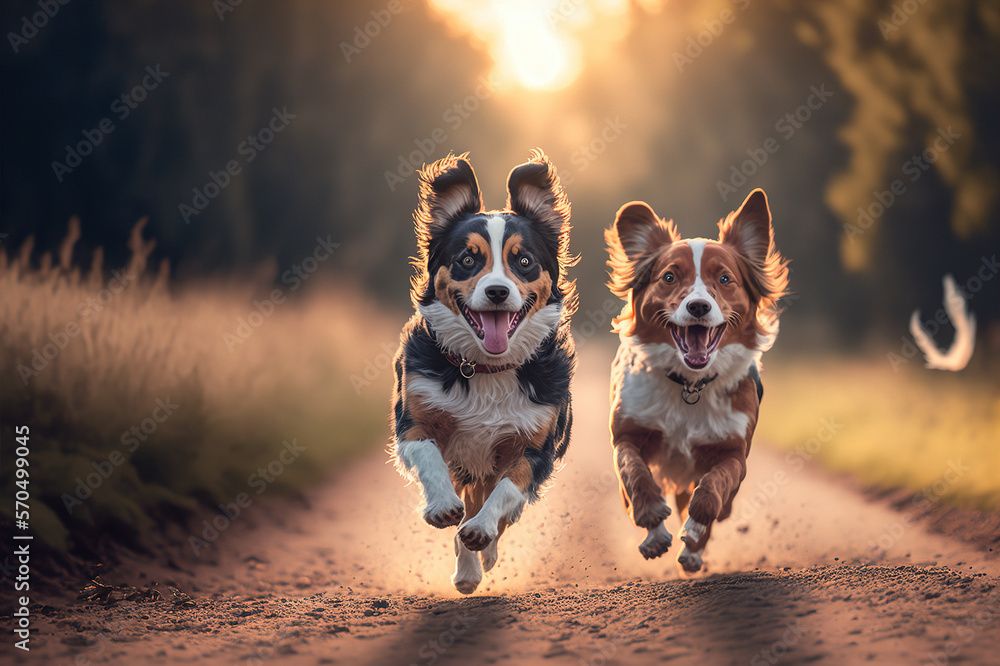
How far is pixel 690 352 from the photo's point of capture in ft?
16.0

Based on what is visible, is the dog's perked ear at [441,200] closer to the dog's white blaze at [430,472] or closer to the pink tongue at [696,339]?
the dog's white blaze at [430,472]

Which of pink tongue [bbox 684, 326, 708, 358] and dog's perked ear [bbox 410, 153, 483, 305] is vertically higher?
dog's perked ear [bbox 410, 153, 483, 305]

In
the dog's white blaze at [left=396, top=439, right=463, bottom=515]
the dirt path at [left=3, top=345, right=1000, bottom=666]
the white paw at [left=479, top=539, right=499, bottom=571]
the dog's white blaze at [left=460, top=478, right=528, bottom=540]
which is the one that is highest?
the dog's white blaze at [left=396, top=439, right=463, bottom=515]

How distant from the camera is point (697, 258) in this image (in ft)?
16.3

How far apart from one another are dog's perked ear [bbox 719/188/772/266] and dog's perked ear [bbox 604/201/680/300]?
14.8 inches

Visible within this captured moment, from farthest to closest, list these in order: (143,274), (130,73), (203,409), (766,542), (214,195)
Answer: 1. (214,195)
2. (130,73)
3. (143,274)
4. (203,409)
5. (766,542)

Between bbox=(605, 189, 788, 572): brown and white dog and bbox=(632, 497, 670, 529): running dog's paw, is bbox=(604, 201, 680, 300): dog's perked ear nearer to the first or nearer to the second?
bbox=(605, 189, 788, 572): brown and white dog

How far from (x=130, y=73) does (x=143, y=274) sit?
283cm

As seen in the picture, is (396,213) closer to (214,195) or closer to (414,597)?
(214,195)

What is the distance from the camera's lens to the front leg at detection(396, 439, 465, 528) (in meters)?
4.36

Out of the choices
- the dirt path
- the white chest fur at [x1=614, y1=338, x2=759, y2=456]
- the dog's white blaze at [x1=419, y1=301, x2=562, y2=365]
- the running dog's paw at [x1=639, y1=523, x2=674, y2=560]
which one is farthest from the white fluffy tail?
the dog's white blaze at [x1=419, y1=301, x2=562, y2=365]

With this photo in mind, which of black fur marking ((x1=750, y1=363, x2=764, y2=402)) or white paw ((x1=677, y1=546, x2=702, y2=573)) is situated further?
black fur marking ((x1=750, y1=363, x2=764, y2=402))

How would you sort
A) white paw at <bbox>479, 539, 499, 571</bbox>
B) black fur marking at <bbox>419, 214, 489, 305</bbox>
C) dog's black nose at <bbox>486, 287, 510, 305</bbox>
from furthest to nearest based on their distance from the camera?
white paw at <bbox>479, 539, 499, 571</bbox>, black fur marking at <bbox>419, 214, 489, 305</bbox>, dog's black nose at <bbox>486, 287, 510, 305</bbox>

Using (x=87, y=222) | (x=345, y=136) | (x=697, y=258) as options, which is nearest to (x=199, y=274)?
(x=87, y=222)
